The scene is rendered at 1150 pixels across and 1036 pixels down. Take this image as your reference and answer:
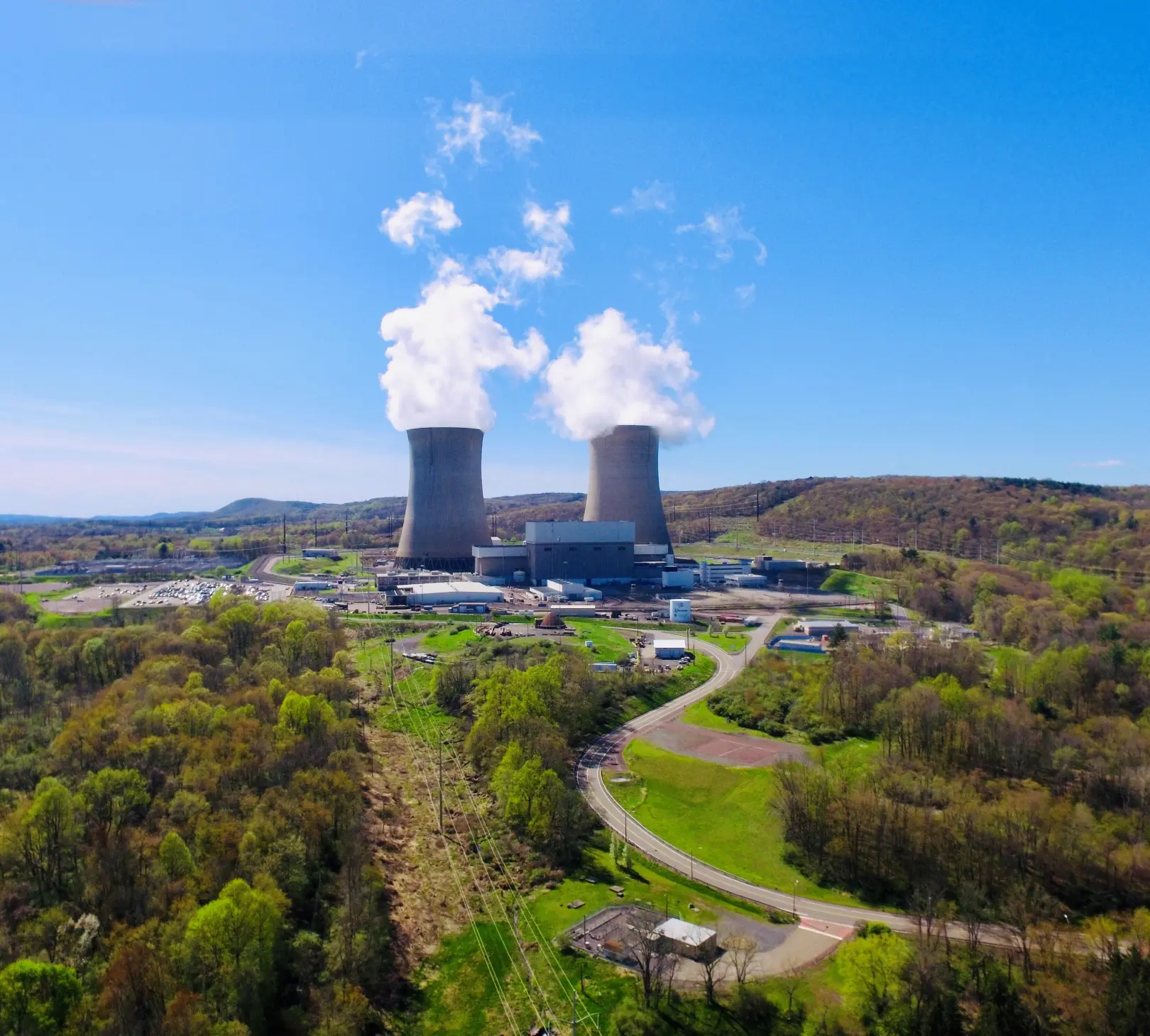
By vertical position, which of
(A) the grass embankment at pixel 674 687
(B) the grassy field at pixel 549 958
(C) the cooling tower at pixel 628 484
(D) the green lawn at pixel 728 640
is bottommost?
(B) the grassy field at pixel 549 958

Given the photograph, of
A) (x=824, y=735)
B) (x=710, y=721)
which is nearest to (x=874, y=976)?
(x=824, y=735)

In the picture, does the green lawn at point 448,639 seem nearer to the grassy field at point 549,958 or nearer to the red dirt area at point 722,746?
the red dirt area at point 722,746

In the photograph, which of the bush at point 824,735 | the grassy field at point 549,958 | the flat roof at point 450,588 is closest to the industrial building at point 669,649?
the bush at point 824,735

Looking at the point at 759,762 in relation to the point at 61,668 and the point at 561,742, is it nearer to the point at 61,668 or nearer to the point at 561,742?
the point at 561,742

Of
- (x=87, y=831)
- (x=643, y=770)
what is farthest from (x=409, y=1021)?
(x=643, y=770)

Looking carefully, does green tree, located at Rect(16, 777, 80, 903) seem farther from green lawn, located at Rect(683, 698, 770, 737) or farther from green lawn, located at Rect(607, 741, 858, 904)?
green lawn, located at Rect(683, 698, 770, 737)

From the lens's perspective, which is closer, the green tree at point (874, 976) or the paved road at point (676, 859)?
the green tree at point (874, 976)

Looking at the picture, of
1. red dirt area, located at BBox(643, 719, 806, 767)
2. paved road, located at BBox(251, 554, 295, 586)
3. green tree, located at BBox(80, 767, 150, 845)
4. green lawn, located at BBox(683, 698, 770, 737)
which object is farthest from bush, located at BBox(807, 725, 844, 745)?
paved road, located at BBox(251, 554, 295, 586)
